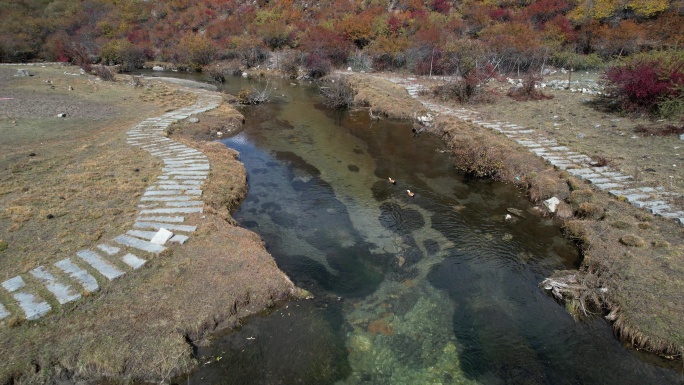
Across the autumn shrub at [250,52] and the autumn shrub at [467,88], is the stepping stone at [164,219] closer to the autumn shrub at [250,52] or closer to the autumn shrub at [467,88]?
the autumn shrub at [467,88]

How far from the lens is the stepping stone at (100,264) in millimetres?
7027

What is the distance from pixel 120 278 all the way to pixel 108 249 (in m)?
1.11

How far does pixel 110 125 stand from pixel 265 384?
15145mm

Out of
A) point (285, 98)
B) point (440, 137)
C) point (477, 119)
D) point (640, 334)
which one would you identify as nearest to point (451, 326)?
point (640, 334)

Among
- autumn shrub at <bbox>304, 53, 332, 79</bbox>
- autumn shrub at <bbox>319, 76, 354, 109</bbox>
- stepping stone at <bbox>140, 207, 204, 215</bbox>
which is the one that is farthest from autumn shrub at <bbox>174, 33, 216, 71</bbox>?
stepping stone at <bbox>140, 207, 204, 215</bbox>

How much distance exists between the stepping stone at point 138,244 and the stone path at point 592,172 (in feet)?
39.5

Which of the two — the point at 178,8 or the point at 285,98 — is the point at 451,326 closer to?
the point at 285,98

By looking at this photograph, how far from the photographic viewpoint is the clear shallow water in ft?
20.3

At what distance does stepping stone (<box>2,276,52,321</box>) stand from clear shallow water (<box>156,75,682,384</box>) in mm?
2674

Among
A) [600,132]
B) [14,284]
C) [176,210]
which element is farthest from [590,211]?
[14,284]

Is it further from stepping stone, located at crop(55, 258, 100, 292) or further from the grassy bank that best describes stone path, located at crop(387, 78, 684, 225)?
stepping stone, located at crop(55, 258, 100, 292)

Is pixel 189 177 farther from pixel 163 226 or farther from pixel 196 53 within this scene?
pixel 196 53

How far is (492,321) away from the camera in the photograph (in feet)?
23.9

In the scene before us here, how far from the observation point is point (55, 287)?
6.59m
